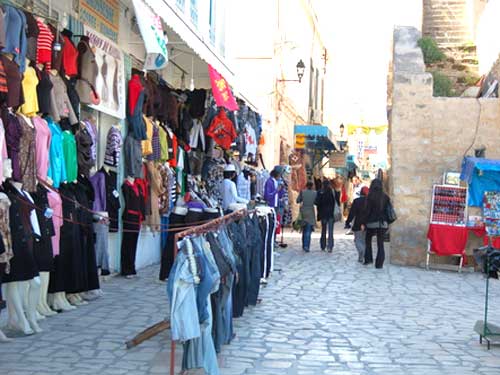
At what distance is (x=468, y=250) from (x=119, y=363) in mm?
9723

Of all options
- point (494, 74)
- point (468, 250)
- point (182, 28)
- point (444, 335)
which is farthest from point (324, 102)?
→ point (444, 335)

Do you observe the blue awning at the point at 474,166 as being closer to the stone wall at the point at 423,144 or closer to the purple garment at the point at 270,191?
the stone wall at the point at 423,144

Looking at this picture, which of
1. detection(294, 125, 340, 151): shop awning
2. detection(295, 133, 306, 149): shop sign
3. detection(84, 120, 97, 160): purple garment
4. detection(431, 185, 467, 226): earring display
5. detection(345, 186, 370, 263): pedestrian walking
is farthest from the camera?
detection(295, 133, 306, 149): shop sign

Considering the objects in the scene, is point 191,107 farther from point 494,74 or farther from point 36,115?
point 494,74

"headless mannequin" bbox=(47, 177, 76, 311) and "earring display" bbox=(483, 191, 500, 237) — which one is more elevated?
"earring display" bbox=(483, 191, 500, 237)

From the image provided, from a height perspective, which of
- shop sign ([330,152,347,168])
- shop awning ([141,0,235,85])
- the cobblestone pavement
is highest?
shop awning ([141,0,235,85])

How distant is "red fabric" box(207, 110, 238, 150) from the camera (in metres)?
13.0

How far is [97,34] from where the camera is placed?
29.7 ft

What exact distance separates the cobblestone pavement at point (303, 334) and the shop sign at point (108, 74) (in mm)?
2548

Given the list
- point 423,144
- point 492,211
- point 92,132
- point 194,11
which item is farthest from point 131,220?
point 492,211

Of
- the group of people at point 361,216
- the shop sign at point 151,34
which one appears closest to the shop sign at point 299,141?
the group of people at point 361,216

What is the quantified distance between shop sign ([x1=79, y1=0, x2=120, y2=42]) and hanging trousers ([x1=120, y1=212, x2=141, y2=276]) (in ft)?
8.83

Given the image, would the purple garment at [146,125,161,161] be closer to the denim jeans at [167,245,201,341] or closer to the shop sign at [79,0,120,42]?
the shop sign at [79,0,120,42]

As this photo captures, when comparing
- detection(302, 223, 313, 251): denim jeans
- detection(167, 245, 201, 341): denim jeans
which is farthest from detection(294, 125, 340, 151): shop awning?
detection(167, 245, 201, 341): denim jeans
